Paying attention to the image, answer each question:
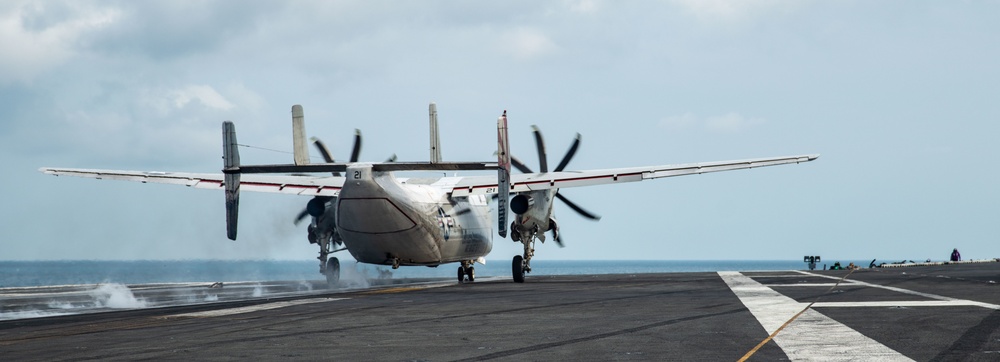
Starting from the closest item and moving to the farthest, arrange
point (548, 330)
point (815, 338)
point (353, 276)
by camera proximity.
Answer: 1. point (815, 338)
2. point (548, 330)
3. point (353, 276)

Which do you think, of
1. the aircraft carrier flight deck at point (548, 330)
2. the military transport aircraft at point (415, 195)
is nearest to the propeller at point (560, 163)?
the military transport aircraft at point (415, 195)

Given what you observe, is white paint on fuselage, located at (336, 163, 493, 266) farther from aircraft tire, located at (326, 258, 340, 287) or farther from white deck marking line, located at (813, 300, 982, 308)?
white deck marking line, located at (813, 300, 982, 308)

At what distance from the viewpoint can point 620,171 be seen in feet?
116

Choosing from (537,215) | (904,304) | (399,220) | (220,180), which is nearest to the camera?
(904,304)

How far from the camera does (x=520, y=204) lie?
36844 millimetres

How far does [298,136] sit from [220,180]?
12200 mm

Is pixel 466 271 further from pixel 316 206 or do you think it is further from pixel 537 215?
pixel 316 206

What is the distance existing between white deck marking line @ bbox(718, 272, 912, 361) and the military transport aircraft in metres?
8.46

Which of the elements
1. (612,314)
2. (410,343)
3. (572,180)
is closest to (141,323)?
(410,343)

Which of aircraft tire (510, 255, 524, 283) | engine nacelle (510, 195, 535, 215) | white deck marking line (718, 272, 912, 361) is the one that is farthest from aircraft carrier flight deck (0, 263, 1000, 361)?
aircraft tire (510, 255, 524, 283)

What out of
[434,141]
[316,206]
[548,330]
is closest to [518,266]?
[316,206]

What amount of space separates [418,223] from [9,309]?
38.7 feet

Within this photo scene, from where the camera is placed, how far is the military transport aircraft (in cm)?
2492

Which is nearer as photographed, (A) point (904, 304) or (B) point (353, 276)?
(A) point (904, 304)
